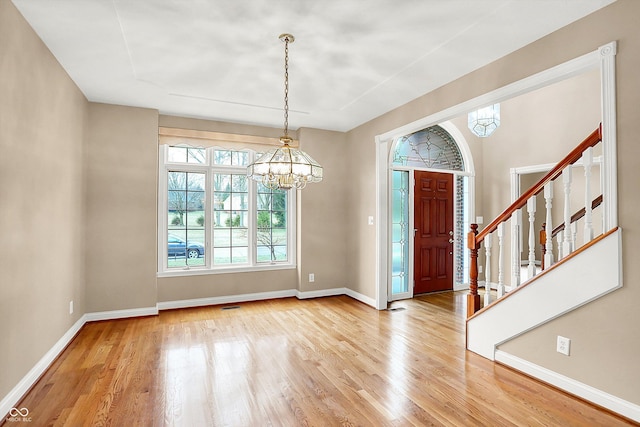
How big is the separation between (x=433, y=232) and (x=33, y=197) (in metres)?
5.19

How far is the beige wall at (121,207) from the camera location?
4.15 metres

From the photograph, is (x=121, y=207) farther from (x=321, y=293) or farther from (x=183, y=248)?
(x=321, y=293)

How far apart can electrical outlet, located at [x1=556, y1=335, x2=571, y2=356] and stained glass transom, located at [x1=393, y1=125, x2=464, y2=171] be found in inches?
133

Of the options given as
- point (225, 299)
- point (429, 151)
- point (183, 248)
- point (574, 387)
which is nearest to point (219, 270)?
point (225, 299)

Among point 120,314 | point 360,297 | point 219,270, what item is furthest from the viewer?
point 360,297

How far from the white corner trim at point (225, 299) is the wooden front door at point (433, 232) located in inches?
85.5

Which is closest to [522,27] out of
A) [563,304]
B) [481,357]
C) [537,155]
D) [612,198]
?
[612,198]

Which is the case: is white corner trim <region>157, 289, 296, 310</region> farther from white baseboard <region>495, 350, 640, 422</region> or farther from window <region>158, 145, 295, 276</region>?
white baseboard <region>495, 350, 640, 422</region>

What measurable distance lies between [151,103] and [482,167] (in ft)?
17.7

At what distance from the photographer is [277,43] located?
281 centimetres

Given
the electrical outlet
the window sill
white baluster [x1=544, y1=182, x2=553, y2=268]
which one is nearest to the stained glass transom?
the window sill

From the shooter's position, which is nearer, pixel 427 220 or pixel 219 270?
pixel 219 270

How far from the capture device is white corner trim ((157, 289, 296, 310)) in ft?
15.3

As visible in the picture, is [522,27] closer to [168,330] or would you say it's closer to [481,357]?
[481,357]
